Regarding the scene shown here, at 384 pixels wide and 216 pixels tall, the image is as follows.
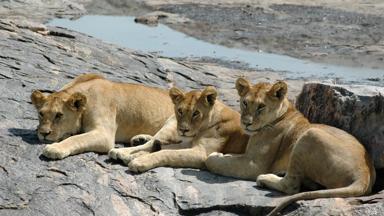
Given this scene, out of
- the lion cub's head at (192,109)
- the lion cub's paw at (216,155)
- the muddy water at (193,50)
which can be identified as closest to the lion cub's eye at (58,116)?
the lion cub's head at (192,109)

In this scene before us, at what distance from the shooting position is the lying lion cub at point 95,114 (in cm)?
809

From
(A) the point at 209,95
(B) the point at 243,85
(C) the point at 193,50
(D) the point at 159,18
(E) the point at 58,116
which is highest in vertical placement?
(B) the point at 243,85

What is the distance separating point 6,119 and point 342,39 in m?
16.5

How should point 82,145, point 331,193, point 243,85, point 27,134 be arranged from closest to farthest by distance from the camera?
1. point 331,193
2. point 243,85
3. point 82,145
4. point 27,134

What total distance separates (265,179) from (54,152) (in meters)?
1.99

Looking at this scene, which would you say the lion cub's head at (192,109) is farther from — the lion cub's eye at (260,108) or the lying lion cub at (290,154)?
the lion cub's eye at (260,108)

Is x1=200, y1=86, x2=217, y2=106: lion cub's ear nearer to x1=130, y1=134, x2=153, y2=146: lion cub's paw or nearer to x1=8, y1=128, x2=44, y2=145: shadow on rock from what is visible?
x1=130, y1=134, x2=153, y2=146: lion cub's paw

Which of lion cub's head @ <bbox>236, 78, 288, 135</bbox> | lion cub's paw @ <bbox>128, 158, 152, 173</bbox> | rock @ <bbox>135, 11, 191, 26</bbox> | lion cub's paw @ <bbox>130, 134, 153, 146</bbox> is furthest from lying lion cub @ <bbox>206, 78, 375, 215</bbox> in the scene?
rock @ <bbox>135, 11, 191, 26</bbox>

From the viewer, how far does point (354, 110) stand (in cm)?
781

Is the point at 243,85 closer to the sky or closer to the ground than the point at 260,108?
closer to the sky

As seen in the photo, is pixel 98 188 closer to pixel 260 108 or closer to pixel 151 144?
pixel 151 144

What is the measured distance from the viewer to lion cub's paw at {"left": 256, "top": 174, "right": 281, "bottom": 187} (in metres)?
7.32

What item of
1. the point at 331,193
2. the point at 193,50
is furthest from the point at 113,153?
the point at 193,50

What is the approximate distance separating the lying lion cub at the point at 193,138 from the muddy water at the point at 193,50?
9.76m
